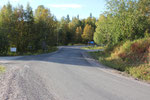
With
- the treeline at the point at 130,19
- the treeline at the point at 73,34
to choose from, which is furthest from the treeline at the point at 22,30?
the treeline at the point at 73,34

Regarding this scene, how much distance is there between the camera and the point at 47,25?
38500mm

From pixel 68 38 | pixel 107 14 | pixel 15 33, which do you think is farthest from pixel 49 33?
pixel 68 38

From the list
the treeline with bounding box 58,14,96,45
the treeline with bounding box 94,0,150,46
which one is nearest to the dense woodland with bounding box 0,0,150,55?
the treeline with bounding box 94,0,150,46

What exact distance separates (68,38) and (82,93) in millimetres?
88416

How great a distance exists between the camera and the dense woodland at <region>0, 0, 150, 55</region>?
2034 cm

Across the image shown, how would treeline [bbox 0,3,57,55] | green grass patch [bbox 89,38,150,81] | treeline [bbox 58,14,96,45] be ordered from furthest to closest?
treeline [bbox 58,14,96,45] < treeline [bbox 0,3,57,55] < green grass patch [bbox 89,38,150,81]

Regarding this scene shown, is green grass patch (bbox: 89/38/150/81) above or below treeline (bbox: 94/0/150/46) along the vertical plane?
below

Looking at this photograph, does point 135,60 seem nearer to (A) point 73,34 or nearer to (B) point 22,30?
(B) point 22,30

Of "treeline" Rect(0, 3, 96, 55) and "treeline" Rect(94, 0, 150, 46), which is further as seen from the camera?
"treeline" Rect(0, 3, 96, 55)

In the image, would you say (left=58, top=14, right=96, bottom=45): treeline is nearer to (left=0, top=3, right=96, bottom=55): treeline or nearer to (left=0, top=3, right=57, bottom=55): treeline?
(left=0, top=3, right=96, bottom=55): treeline

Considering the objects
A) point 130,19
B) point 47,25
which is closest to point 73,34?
point 47,25

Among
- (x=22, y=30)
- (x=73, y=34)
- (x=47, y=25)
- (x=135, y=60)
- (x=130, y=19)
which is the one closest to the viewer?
(x=135, y=60)

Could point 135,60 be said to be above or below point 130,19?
below

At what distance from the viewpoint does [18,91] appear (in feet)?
20.5
